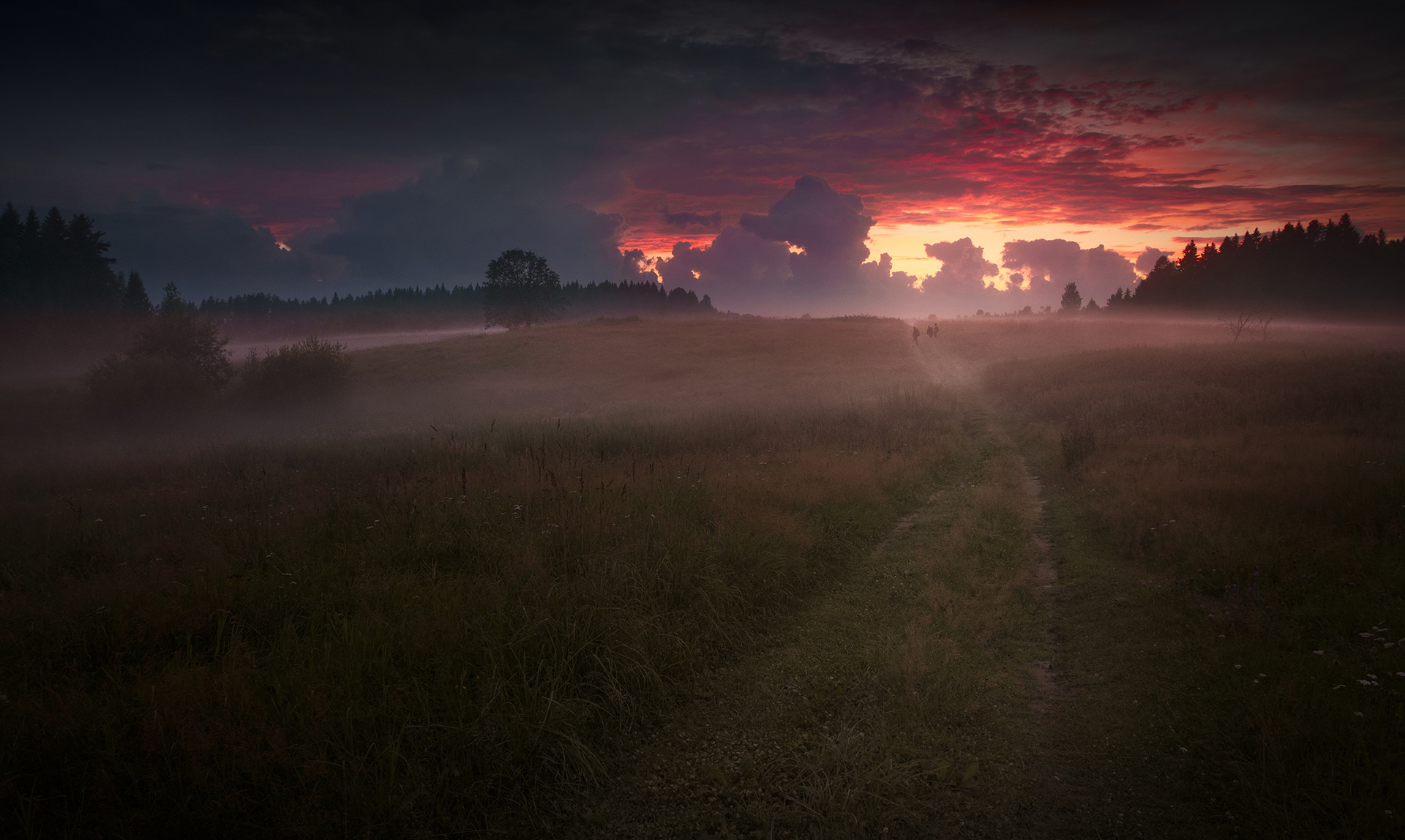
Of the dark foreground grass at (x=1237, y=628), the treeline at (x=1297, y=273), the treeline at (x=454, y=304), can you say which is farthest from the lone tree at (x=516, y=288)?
the treeline at (x=1297, y=273)

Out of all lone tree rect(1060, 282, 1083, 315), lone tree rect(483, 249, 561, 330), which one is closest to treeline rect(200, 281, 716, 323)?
→ lone tree rect(483, 249, 561, 330)

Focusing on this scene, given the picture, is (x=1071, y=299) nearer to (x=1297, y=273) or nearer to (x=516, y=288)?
(x=1297, y=273)

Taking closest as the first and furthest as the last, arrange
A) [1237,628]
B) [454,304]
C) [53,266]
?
1. [1237,628]
2. [53,266]
3. [454,304]

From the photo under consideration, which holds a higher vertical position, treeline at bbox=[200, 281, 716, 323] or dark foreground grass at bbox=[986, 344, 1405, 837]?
treeline at bbox=[200, 281, 716, 323]

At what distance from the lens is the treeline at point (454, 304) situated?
122m

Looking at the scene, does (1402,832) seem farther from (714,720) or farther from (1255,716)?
(714,720)

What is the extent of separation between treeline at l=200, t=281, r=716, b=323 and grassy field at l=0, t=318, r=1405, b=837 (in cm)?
11120

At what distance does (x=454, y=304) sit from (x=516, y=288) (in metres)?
79.5

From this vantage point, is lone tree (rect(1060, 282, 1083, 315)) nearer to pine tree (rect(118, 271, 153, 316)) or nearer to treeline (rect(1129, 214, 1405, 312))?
treeline (rect(1129, 214, 1405, 312))

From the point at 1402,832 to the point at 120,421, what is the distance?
39.6m

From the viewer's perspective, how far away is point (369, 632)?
16.3 feet

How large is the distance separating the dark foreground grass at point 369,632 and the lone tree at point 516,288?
74.6 metres

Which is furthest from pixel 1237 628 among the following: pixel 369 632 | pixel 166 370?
pixel 166 370

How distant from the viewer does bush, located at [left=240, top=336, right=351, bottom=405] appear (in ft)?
105
